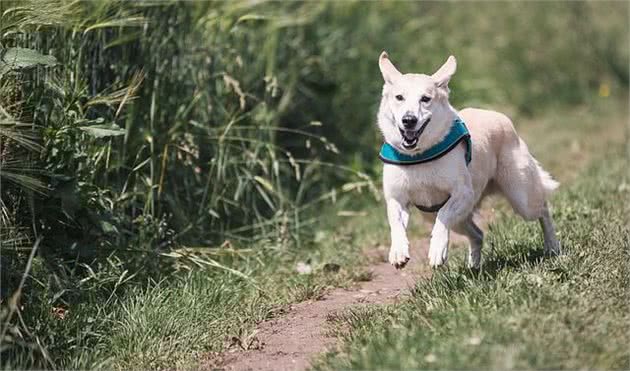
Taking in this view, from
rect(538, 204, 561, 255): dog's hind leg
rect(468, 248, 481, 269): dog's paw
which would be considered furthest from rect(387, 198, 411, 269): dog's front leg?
rect(538, 204, 561, 255): dog's hind leg

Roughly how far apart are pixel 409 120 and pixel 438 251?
692 mm

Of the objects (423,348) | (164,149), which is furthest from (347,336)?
(164,149)

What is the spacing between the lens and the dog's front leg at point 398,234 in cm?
511

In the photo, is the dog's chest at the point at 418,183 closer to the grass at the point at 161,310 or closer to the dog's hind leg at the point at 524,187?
the dog's hind leg at the point at 524,187

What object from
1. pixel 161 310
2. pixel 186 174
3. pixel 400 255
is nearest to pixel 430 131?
pixel 400 255

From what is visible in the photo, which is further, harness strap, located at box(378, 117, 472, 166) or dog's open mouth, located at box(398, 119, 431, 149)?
harness strap, located at box(378, 117, 472, 166)

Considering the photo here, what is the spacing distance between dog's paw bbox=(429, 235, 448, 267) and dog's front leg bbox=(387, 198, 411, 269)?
0.41 feet

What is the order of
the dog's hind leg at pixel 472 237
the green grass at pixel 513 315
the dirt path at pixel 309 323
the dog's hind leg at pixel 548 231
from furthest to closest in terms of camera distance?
the dog's hind leg at pixel 472 237, the dog's hind leg at pixel 548 231, the dirt path at pixel 309 323, the green grass at pixel 513 315

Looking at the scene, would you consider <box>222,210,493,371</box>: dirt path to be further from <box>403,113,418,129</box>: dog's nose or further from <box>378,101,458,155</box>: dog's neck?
<box>403,113,418,129</box>: dog's nose

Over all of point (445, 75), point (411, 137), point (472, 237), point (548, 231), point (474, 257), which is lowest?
point (474, 257)

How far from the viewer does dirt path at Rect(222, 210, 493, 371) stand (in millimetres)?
4961

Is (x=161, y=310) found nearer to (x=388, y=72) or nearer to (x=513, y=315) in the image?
(x=388, y=72)

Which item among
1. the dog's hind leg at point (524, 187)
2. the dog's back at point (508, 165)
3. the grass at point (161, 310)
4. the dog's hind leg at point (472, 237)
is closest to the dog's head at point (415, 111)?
the dog's back at point (508, 165)

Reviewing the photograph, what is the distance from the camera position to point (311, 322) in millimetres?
5539
